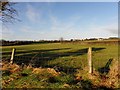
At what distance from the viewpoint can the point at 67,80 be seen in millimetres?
12125

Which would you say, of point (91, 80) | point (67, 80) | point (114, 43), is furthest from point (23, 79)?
point (114, 43)

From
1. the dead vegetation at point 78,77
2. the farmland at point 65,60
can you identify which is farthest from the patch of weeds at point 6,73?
the farmland at point 65,60

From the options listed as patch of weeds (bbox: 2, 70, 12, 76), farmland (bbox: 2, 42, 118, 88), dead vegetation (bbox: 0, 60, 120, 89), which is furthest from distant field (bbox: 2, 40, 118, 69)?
A: patch of weeds (bbox: 2, 70, 12, 76)

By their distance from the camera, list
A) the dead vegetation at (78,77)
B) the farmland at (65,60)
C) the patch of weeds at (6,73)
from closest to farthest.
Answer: the dead vegetation at (78,77) → the patch of weeds at (6,73) → the farmland at (65,60)

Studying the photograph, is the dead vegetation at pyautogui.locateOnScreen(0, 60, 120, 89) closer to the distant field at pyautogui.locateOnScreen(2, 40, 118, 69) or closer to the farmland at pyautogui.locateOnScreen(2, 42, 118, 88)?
the farmland at pyautogui.locateOnScreen(2, 42, 118, 88)

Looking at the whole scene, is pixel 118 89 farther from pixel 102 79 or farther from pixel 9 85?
pixel 9 85

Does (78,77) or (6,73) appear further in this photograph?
(6,73)

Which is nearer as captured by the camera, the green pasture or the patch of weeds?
the patch of weeds

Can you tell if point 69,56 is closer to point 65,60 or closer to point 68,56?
point 68,56

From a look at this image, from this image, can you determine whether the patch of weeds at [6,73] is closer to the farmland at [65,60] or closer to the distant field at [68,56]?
→ the farmland at [65,60]

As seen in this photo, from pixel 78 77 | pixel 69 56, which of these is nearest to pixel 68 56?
pixel 69 56

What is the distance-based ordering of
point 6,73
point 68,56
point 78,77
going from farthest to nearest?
point 68,56 < point 6,73 < point 78,77

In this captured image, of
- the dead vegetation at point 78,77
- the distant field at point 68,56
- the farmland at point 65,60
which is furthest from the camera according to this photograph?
the distant field at point 68,56

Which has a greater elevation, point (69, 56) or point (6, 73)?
point (6, 73)
